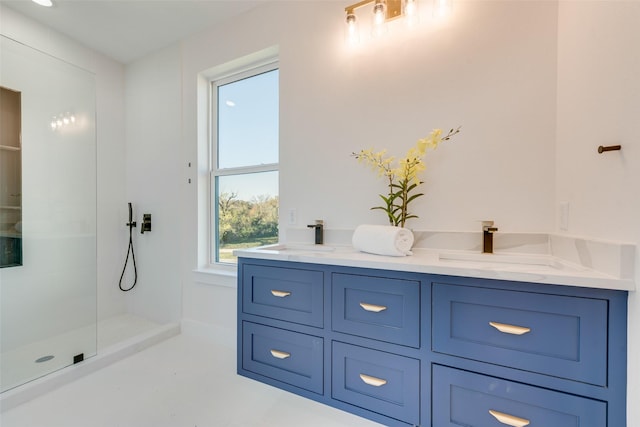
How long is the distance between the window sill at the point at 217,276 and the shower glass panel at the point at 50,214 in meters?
0.84

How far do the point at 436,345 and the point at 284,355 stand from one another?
0.77 meters

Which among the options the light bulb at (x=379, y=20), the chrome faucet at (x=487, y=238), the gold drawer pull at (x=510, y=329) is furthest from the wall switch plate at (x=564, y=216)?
the light bulb at (x=379, y=20)

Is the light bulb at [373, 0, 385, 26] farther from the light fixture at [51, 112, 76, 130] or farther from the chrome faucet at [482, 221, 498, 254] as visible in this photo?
the light fixture at [51, 112, 76, 130]

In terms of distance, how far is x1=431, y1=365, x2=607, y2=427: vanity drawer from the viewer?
34.4 inches

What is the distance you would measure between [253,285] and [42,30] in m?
2.86

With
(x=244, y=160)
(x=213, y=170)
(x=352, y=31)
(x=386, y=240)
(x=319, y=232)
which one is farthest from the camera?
(x=213, y=170)

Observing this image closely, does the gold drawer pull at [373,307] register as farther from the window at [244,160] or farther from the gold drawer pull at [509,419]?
the window at [244,160]

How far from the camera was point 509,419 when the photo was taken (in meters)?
0.96

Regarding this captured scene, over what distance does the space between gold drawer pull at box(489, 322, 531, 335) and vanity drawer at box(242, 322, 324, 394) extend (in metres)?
0.75

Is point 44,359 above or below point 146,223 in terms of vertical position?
below

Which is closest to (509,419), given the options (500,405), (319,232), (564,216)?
(500,405)

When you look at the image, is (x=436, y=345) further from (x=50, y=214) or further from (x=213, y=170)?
(x=50, y=214)

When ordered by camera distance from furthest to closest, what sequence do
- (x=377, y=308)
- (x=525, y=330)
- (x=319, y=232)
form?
(x=319, y=232) < (x=377, y=308) < (x=525, y=330)

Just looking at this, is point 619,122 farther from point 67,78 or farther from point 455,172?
point 67,78
